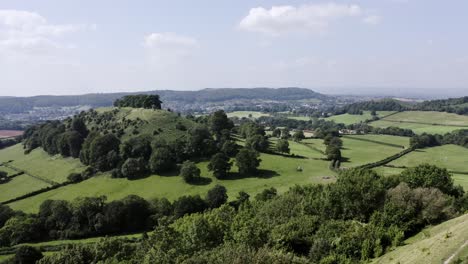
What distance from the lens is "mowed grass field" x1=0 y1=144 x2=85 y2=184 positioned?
10519 centimetres

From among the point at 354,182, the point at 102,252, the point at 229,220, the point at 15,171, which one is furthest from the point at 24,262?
the point at 15,171

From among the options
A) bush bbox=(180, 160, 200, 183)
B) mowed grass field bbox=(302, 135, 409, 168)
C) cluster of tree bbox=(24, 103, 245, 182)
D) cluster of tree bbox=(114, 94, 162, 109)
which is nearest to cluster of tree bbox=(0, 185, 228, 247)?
bush bbox=(180, 160, 200, 183)

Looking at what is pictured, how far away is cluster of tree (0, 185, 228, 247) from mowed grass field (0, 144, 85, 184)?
32986mm

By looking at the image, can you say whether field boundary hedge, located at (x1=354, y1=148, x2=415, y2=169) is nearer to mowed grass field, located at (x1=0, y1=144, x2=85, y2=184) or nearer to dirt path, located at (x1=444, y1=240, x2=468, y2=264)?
dirt path, located at (x1=444, y1=240, x2=468, y2=264)

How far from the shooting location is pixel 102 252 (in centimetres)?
4497

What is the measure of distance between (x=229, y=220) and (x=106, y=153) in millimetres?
68031

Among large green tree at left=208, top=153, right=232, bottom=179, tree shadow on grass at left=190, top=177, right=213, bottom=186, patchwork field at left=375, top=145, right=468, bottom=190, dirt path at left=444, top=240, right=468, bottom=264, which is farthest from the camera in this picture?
patchwork field at left=375, top=145, right=468, bottom=190

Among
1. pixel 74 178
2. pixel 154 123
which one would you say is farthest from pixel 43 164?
pixel 154 123

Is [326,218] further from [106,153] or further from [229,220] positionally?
[106,153]

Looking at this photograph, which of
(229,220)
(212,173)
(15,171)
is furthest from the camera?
(15,171)

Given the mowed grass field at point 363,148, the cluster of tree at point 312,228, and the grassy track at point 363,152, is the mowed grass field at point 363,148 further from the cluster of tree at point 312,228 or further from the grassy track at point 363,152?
the cluster of tree at point 312,228

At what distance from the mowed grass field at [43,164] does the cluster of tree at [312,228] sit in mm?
66475

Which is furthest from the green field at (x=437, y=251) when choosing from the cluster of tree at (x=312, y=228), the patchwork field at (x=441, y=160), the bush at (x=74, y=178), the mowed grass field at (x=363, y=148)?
the bush at (x=74, y=178)

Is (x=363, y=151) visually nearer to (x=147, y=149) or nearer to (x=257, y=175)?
(x=257, y=175)
